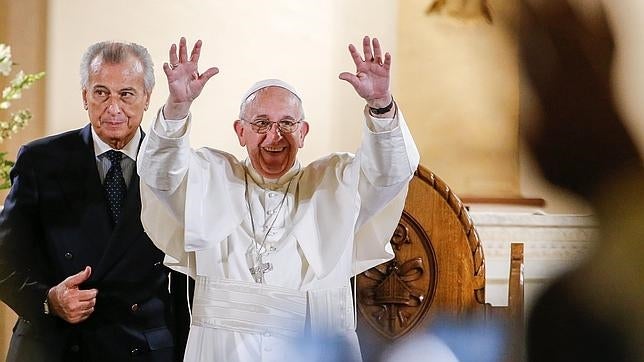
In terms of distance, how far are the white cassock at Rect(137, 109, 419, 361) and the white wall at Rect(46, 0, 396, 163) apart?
2.22 ft

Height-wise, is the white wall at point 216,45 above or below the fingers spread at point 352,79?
above

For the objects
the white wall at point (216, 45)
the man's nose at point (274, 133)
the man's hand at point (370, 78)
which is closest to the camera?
the man's hand at point (370, 78)

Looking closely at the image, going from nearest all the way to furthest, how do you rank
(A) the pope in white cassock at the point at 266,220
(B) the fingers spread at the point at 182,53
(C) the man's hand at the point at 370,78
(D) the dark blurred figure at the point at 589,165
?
(D) the dark blurred figure at the point at 589,165 → (C) the man's hand at the point at 370,78 → (B) the fingers spread at the point at 182,53 → (A) the pope in white cassock at the point at 266,220

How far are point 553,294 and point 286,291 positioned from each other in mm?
1715

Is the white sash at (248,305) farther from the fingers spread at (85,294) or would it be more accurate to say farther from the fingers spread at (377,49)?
the fingers spread at (377,49)

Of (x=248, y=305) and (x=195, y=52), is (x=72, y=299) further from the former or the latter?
(x=195, y=52)

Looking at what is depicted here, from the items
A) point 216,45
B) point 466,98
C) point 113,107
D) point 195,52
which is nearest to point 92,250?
point 113,107

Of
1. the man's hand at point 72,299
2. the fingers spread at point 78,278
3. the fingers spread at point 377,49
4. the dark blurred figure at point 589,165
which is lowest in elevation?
the man's hand at point 72,299

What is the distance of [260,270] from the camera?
204cm

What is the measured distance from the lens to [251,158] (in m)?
2.15

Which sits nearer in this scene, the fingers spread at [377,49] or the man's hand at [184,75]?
the fingers spread at [377,49]

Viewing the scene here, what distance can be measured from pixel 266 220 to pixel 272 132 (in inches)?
7.9

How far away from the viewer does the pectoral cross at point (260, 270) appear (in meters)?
2.03

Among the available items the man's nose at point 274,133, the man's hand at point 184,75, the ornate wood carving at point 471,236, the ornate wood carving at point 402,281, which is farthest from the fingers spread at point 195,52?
the ornate wood carving at point 402,281
